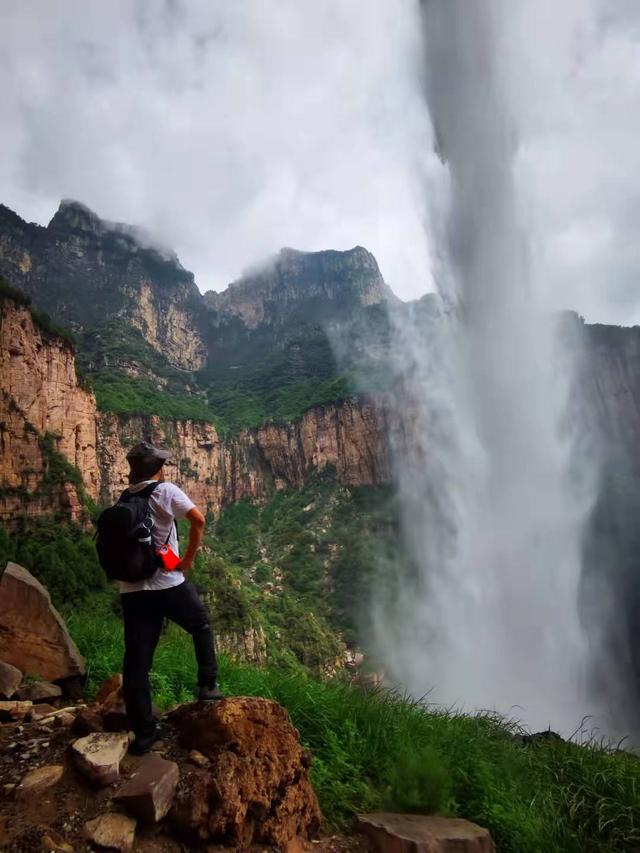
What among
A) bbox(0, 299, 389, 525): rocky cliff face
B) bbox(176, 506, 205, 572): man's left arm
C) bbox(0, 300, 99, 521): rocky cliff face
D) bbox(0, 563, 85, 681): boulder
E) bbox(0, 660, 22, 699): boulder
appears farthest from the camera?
bbox(0, 299, 389, 525): rocky cliff face

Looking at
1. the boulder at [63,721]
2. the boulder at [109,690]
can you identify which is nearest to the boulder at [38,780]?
the boulder at [63,721]

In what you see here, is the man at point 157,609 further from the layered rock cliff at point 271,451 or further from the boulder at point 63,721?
the layered rock cliff at point 271,451

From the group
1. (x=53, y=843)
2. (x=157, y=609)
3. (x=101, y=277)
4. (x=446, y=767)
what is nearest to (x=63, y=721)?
(x=157, y=609)

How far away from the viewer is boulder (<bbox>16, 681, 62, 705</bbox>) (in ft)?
12.1

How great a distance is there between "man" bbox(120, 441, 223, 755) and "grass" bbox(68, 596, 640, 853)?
1.06 m

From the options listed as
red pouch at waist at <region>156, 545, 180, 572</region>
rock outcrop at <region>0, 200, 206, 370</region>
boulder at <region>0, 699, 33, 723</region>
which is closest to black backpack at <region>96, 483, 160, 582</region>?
red pouch at waist at <region>156, 545, 180, 572</region>

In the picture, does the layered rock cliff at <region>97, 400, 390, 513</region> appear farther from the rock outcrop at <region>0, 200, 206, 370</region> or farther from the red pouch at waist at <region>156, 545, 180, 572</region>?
the red pouch at waist at <region>156, 545, 180, 572</region>

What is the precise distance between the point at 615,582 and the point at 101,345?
322 ft

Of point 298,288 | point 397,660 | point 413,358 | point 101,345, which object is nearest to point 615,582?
point 397,660

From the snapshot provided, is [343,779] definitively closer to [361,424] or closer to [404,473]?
[404,473]

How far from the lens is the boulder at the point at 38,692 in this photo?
12.1 ft

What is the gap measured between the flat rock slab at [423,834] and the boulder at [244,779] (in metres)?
0.37

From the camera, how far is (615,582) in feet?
139

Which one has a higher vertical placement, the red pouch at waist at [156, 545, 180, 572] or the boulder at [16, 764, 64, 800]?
the red pouch at waist at [156, 545, 180, 572]
